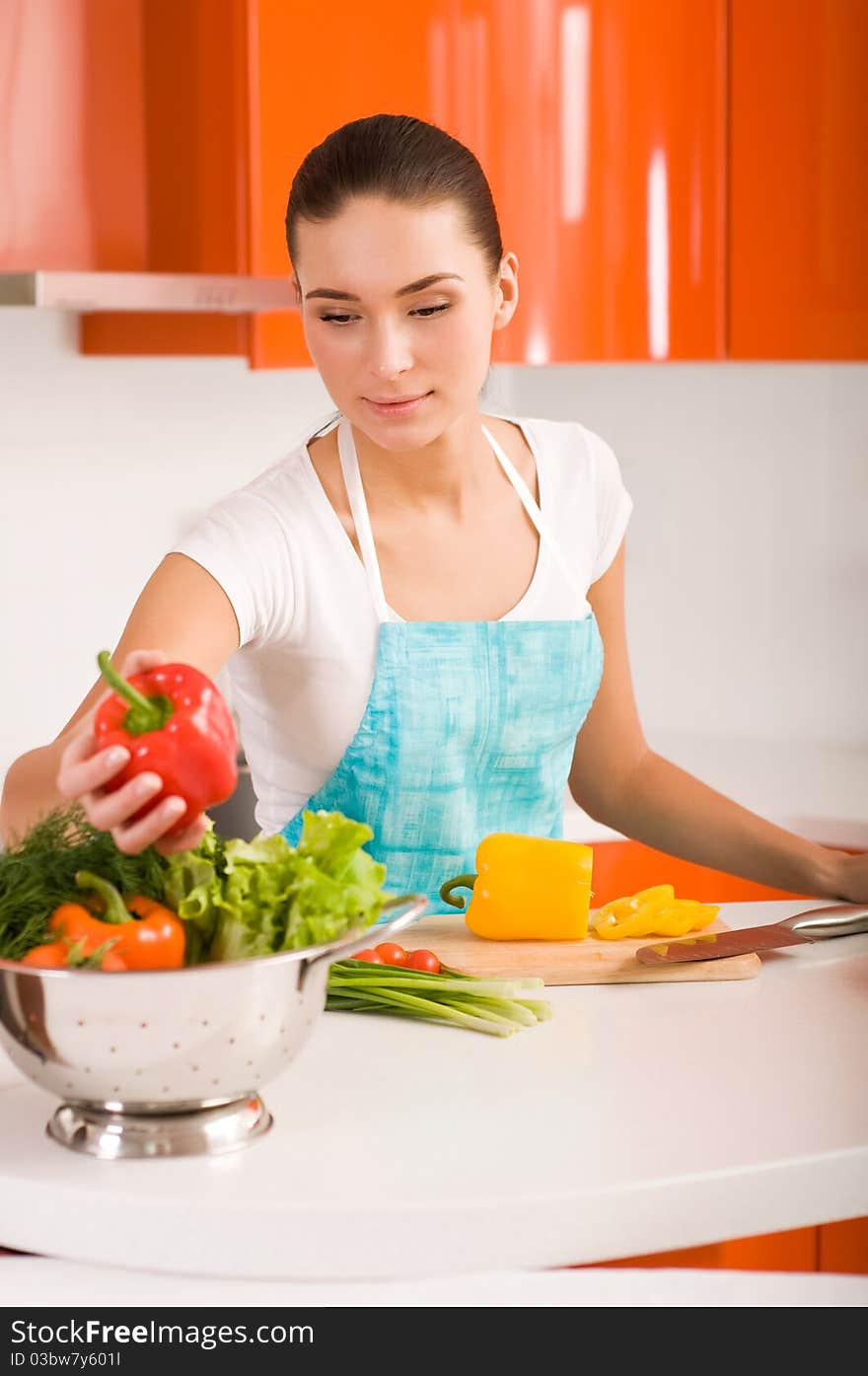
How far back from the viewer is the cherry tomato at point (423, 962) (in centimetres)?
151

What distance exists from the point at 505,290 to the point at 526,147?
1.02m

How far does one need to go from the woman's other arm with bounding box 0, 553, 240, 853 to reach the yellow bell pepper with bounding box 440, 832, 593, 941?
1.06 feet

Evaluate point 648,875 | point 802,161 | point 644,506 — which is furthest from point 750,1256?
point 644,506

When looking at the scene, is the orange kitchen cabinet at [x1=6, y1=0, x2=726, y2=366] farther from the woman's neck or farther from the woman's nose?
the woman's nose

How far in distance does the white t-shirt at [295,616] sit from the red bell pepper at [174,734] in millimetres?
505

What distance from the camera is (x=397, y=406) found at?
175 cm

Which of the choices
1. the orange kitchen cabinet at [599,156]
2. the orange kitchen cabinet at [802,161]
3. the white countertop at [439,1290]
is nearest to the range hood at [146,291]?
the orange kitchen cabinet at [599,156]

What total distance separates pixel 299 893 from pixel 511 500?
921mm

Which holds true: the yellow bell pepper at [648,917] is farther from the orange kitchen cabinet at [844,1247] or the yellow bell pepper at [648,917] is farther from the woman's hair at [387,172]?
the woman's hair at [387,172]

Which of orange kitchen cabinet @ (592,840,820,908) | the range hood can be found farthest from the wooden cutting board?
orange kitchen cabinet @ (592,840,820,908)

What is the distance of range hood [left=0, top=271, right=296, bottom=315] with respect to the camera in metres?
2.32

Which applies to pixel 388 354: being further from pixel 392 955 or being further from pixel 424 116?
pixel 424 116

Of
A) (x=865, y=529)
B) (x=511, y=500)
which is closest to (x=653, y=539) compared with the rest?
(x=865, y=529)
